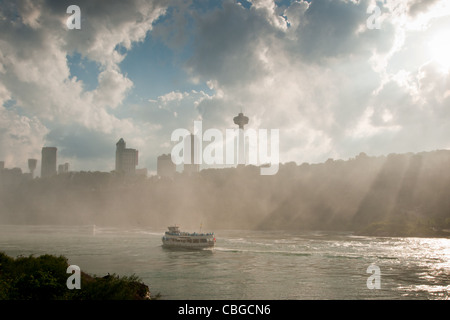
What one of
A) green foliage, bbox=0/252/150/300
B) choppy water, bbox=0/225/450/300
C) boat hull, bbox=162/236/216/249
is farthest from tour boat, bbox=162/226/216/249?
green foliage, bbox=0/252/150/300

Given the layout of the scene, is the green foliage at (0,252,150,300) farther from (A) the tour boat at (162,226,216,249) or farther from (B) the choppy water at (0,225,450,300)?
(A) the tour boat at (162,226,216,249)

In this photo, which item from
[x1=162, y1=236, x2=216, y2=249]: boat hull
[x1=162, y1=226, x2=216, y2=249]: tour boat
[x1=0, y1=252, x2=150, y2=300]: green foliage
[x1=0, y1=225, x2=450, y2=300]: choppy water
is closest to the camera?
[x1=0, y1=252, x2=150, y2=300]: green foliage

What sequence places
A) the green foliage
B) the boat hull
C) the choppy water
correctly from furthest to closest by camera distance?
1. the boat hull
2. the choppy water
3. the green foliage

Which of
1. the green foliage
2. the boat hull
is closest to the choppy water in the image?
the boat hull

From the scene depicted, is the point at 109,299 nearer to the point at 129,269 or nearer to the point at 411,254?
the point at 129,269

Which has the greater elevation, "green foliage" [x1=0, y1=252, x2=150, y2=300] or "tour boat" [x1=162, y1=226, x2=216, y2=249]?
"green foliage" [x1=0, y1=252, x2=150, y2=300]

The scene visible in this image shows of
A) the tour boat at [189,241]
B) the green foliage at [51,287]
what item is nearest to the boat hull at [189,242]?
the tour boat at [189,241]

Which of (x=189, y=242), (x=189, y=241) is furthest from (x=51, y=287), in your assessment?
(x=189, y=241)

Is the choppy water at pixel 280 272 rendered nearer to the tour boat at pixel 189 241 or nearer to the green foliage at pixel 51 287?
the tour boat at pixel 189 241

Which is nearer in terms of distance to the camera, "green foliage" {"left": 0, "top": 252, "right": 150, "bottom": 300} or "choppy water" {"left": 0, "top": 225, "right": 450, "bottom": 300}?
"green foliage" {"left": 0, "top": 252, "right": 150, "bottom": 300}

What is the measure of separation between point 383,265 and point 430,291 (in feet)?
63.7

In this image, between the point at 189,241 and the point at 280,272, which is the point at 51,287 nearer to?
the point at 280,272

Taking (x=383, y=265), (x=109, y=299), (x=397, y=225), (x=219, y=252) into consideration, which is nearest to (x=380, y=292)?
(x=383, y=265)
